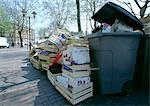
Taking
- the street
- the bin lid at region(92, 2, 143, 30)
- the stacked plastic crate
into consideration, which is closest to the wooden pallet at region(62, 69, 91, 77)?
the stacked plastic crate

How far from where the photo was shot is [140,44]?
202 inches

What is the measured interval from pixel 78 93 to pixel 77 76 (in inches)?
12.8

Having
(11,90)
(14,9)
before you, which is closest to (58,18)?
(14,9)

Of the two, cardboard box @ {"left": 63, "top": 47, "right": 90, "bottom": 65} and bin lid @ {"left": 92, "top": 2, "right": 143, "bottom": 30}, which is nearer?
cardboard box @ {"left": 63, "top": 47, "right": 90, "bottom": 65}

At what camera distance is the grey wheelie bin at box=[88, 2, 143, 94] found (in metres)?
4.67

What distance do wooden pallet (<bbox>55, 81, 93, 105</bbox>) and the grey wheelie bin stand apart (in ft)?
0.86

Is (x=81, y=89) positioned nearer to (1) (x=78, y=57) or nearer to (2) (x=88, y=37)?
(1) (x=78, y=57)

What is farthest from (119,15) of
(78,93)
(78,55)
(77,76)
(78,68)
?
(78,93)

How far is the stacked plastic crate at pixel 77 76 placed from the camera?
4.42 meters

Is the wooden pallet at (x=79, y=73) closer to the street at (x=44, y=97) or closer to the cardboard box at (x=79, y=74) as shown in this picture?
the cardboard box at (x=79, y=74)

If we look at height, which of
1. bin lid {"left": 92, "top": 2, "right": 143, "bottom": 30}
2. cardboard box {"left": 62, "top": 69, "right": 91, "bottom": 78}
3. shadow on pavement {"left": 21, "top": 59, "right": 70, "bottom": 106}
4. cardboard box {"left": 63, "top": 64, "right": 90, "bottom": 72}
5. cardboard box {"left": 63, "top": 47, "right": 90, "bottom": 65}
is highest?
bin lid {"left": 92, "top": 2, "right": 143, "bottom": 30}

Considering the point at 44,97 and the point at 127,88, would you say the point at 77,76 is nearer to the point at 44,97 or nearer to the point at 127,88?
the point at 44,97

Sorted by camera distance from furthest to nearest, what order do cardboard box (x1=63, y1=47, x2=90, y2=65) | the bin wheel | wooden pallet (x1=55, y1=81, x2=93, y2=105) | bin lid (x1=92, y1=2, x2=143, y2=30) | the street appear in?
bin lid (x1=92, y1=2, x2=143, y2=30), the bin wheel, cardboard box (x1=63, y1=47, x2=90, y2=65), the street, wooden pallet (x1=55, y1=81, x2=93, y2=105)

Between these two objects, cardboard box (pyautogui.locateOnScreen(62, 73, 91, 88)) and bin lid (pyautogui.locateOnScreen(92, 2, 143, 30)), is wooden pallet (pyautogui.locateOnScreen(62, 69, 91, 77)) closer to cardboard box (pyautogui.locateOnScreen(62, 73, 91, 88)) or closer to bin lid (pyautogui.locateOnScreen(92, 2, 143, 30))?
cardboard box (pyautogui.locateOnScreen(62, 73, 91, 88))
